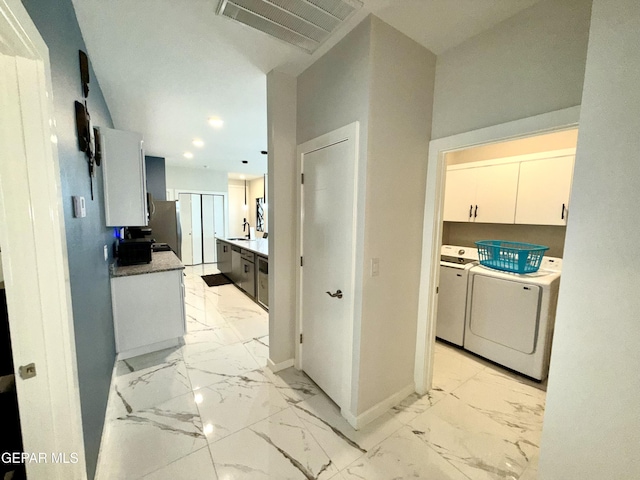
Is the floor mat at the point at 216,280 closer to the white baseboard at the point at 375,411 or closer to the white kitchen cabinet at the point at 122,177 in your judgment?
the white kitchen cabinet at the point at 122,177

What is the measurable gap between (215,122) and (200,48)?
5.21 ft

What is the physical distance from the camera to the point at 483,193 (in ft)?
9.85

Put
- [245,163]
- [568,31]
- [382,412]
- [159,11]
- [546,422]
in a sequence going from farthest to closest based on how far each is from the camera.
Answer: [245,163]
[382,412]
[159,11]
[568,31]
[546,422]

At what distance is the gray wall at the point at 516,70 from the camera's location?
132cm

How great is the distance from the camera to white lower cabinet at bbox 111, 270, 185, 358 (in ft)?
8.36

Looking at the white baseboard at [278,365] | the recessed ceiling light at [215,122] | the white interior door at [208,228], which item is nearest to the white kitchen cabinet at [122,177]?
the recessed ceiling light at [215,122]

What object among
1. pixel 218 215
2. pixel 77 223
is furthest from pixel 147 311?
pixel 218 215

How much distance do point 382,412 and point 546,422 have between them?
114 centimetres

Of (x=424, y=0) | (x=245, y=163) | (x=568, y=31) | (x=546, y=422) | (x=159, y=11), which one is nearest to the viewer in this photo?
(x=546, y=422)

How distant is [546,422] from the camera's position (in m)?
1.03

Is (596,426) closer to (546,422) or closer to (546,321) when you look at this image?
(546,422)

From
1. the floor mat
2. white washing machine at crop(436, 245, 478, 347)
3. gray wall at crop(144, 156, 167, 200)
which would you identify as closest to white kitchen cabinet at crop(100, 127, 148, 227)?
the floor mat

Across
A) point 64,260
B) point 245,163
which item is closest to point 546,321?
point 64,260
